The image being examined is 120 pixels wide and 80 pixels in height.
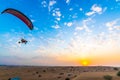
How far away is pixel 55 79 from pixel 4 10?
24343 mm

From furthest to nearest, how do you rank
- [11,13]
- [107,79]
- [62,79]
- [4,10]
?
1. [62,79]
2. [107,79]
3. [11,13]
4. [4,10]

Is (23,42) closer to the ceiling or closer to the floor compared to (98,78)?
closer to the ceiling

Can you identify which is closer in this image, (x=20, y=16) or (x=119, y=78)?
(x=20, y=16)

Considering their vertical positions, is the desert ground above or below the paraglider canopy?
below

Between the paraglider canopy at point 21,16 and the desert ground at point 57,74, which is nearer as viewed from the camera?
the paraglider canopy at point 21,16

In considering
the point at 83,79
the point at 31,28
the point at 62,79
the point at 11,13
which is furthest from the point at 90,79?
the point at 11,13

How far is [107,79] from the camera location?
32438mm

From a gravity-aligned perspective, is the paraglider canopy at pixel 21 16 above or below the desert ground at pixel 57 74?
above

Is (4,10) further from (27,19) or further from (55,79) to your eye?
(55,79)

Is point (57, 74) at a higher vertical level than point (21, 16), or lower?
lower

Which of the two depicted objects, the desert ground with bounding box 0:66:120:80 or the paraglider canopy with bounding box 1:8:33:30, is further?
the desert ground with bounding box 0:66:120:80

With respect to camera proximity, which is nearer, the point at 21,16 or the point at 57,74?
the point at 21,16

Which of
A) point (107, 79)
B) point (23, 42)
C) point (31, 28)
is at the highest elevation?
point (31, 28)

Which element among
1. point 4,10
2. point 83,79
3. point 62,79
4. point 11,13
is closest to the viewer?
point 4,10
